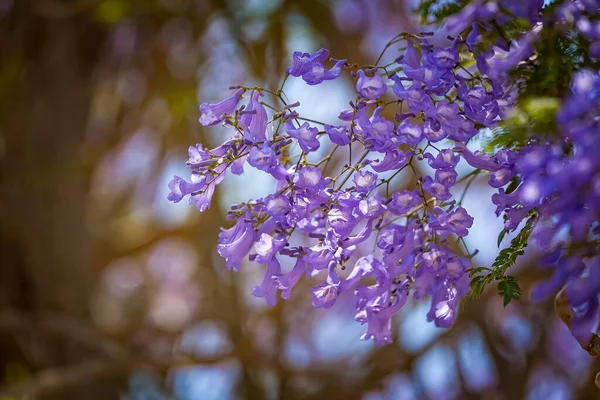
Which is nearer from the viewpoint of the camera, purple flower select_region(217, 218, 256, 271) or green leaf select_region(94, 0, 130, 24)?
purple flower select_region(217, 218, 256, 271)

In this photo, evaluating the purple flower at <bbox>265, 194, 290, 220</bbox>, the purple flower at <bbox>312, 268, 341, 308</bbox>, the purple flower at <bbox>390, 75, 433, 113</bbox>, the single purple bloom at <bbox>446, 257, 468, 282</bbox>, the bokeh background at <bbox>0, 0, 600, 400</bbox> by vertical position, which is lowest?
the single purple bloom at <bbox>446, 257, 468, 282</bbox>

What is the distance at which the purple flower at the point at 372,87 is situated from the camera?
620mm

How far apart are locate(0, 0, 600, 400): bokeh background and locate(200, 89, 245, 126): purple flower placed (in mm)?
1201

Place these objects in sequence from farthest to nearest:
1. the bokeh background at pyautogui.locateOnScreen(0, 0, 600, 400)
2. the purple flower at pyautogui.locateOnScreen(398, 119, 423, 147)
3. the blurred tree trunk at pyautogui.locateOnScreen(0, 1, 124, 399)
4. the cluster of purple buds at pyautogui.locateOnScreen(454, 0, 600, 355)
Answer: the blurred tree trunk at pyautogui.locateOnScreen(0, 1, 124, 399) → the bokeh background at pyautogui.locateOnScreen(0, 0, 600, 400) → the purple flower at pyautogui.locateOnScreen(398, 119, 423, 147) → the cluster of purple buds at pyautogui.locateOnScreen(454, 0, 600, 355)

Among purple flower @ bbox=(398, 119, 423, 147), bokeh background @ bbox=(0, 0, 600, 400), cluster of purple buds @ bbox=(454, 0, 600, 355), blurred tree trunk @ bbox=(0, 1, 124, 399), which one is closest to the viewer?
cluster of purple buds @ bbox=(454, 0, 600, 355)

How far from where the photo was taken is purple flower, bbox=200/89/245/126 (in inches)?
26.6

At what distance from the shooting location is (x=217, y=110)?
687 millimetres

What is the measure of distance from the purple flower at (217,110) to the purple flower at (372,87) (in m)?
0.14

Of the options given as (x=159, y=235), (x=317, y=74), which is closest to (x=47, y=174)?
(x=159, y=235)

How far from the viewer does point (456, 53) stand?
0.62 meters

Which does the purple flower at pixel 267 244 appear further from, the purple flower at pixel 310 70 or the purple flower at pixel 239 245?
the purple flower at pixel 310 70

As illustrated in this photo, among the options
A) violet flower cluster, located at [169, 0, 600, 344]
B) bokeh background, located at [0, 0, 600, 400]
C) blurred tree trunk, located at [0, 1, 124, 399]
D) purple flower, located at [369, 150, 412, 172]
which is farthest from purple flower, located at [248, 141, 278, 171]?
blurred tree trunk, located at [0, 1, 124, 399]

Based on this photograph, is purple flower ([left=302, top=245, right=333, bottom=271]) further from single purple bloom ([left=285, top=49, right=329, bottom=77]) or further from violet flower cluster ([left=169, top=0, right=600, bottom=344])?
single purple bloom ([left=285, top=49, right=329, bottom=77])

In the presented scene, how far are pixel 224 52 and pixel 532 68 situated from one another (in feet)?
6.81
